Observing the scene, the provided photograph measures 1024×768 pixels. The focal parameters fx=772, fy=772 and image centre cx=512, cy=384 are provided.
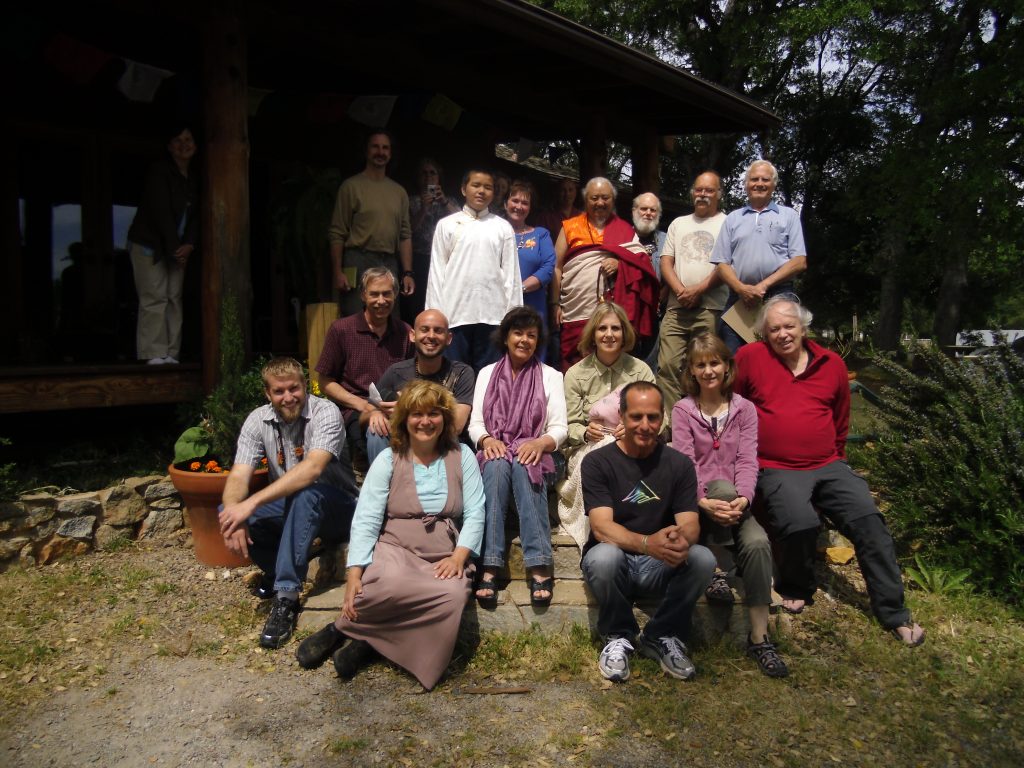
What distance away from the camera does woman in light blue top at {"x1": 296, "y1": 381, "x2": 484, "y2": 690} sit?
10.9 feet

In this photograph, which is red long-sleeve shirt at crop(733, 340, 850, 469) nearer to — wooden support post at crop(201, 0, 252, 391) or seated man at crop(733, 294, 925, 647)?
seated man at crop(733, 294, 925, 647)

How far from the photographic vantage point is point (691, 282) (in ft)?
17.4

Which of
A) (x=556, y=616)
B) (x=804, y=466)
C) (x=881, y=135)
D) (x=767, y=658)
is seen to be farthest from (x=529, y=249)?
(x=881, y=135)

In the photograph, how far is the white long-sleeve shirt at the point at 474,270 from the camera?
4844 millimetres

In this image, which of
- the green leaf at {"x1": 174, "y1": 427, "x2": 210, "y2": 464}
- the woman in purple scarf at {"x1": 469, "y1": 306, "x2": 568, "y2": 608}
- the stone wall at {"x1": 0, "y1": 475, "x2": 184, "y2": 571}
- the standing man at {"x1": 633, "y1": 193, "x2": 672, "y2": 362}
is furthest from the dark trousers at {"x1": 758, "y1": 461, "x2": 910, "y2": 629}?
the stone wall at {"x1": 0, "y1": 475, "x2": 184, "y2": 571}

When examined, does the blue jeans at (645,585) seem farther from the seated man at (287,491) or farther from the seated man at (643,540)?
the seated man at (287,491)

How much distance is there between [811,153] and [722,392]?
23.1 metres

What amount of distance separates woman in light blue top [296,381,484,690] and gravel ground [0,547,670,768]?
13cm

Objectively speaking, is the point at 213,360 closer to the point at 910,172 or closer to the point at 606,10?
the point at 910,172

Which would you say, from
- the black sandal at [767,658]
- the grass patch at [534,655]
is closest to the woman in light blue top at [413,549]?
the grass patch at [534,655]

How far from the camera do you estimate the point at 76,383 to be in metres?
4.62

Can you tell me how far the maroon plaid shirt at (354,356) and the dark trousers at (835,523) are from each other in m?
2.22

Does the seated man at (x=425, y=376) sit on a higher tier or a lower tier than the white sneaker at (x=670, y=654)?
higher

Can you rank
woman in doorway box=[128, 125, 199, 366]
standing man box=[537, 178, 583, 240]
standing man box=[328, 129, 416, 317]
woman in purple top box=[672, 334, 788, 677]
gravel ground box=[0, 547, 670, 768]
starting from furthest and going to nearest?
standing man box=[537, 178, 583, 240], standing man box=[328, 129, 416, 317], woman in doorway box=[128, 125, 199, 366], woman in purple top box=[672, 334, 788, 677], gravel ground box=[0, 547, 670, 768]
